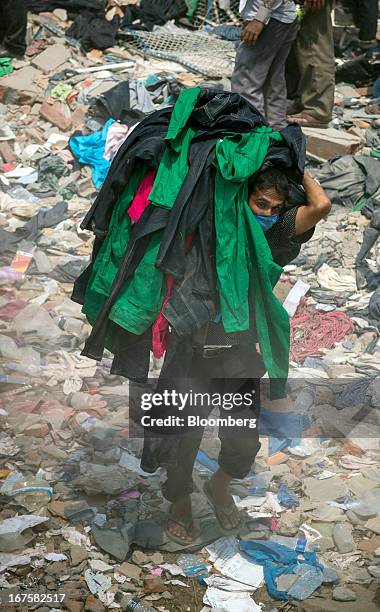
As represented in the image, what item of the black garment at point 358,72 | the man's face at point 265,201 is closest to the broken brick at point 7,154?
the black garment at point 358,72

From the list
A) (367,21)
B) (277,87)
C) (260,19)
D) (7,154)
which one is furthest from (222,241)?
(367,21)

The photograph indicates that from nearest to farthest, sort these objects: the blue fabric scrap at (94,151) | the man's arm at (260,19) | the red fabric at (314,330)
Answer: the red fabric at (314,330) < the man's arm at (260,19) < the blue fabric scrap at (94,151)

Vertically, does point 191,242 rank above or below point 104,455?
above

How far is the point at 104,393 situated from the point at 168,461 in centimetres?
160

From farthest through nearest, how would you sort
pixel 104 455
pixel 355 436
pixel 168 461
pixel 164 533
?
pixel 355 436
pixel 104 455
pixel 164 533
pixel 168 461

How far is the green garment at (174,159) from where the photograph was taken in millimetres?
3188

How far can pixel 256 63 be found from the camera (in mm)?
7242

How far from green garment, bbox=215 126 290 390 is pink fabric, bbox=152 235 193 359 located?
6.4 inches

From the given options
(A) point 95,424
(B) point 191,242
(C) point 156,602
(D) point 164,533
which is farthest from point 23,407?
(B) point 191,242

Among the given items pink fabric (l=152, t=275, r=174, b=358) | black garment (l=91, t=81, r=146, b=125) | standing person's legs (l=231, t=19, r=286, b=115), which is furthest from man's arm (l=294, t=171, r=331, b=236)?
black garment (l=91, t=81, r=146, b=125)

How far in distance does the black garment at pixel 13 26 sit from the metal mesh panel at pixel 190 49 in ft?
4.40

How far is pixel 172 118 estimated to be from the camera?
326 centimetres

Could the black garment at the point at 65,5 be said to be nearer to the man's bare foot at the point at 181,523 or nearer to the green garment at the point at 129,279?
the green garment at the point at 129,279

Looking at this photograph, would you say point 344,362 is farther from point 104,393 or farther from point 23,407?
point 23,407
